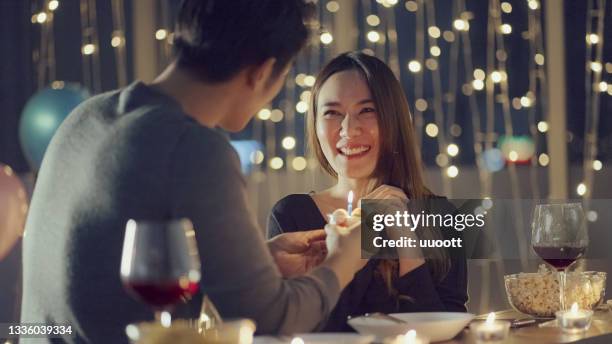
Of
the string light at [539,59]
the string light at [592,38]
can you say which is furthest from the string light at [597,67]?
the string light at [539,59]

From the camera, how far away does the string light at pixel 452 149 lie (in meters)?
4.53

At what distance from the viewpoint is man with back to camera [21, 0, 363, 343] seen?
1.37 m

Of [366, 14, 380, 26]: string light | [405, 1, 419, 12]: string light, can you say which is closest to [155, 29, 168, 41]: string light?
[366, 14, 380, 26]: string light

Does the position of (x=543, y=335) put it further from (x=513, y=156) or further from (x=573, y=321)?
(x=513, y=156)

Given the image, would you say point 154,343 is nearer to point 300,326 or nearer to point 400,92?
point 300,326

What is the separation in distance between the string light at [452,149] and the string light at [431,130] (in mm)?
93

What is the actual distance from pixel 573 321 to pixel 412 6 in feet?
10.1

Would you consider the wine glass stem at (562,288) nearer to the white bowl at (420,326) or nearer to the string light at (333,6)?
the white bowl at (420,326)

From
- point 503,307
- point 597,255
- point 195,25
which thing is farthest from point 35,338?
point 503,307

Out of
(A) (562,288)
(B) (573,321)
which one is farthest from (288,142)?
(B) (573,321)

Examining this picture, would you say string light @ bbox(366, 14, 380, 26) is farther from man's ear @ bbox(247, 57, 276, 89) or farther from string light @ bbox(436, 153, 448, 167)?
man's ear @ bbox(247, 57, 276, 89)

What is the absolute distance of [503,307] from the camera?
418cm

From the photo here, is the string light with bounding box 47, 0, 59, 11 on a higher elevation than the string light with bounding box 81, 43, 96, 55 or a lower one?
higher

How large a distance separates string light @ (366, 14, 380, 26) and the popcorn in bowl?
285cm
